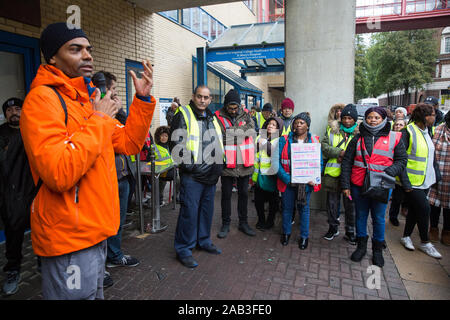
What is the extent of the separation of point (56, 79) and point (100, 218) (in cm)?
80

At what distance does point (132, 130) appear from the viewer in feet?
6.84

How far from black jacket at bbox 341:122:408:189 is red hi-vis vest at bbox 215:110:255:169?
1.41 meters

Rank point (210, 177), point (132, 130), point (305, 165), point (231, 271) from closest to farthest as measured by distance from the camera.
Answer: point (132, 130)
point (231, 271)
point (210, 177)
point (305, 165)

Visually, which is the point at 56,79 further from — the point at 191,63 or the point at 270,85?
the point at 270,85

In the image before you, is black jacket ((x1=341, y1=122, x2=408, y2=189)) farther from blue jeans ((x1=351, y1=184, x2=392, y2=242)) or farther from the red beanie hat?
the red beanie hat

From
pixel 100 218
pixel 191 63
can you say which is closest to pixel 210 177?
pixel 100 218

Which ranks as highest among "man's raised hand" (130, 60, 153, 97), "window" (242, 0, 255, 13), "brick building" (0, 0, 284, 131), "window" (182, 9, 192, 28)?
"window" (242, 0, 255, 13)

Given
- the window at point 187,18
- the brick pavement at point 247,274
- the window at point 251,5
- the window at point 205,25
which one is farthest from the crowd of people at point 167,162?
the window at point 251,5

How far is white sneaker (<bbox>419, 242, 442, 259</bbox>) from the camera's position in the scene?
13.2 ft

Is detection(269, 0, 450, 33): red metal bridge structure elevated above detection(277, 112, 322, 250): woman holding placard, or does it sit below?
above

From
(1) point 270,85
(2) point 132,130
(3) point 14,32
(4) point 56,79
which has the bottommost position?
(2) point 132,130

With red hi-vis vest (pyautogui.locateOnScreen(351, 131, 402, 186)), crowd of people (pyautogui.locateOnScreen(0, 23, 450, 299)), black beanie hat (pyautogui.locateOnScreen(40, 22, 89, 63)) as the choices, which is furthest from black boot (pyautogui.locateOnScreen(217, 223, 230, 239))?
black beanie hat (pyautogui.locateOnScreen(40, 22, 89, 63))

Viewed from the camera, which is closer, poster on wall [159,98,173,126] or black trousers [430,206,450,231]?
black trousers [430,206,450,231]
